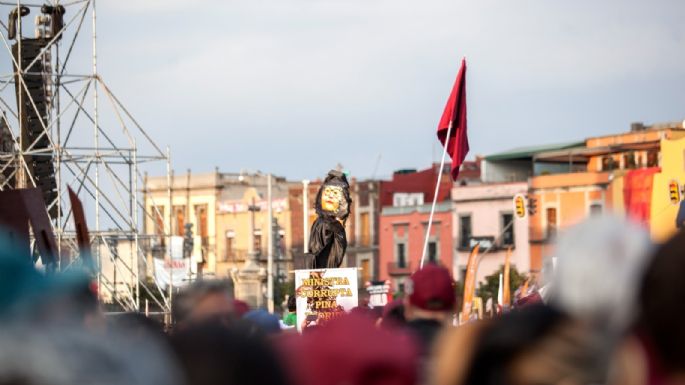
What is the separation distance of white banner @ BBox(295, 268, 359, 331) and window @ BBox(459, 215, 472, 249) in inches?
2924

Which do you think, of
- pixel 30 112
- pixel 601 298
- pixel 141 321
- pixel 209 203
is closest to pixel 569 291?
pixel 601 298

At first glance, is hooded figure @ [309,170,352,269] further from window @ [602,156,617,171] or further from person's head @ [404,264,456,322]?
window @ [602,156,617,171]

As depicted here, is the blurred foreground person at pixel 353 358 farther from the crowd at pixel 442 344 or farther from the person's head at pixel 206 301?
the person's head at pixel 206 301

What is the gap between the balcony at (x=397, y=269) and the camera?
96312 millimetres

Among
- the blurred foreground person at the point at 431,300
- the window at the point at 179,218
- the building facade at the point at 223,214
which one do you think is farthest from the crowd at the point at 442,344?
the window at the point at 179,218

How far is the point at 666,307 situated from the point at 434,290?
11.6 ft

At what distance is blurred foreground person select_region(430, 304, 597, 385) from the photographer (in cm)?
416

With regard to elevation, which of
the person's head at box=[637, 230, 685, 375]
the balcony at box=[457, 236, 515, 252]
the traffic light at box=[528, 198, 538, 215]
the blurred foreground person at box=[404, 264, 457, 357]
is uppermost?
the traffic light at box=[528, 198, 538, 215]

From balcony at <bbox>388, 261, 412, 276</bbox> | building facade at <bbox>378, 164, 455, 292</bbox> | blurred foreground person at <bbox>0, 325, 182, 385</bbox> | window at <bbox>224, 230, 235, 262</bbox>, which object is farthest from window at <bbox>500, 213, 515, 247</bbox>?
blurred foreground person at <bbox>0, 325, 182, 385</bbox>

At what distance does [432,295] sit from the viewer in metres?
7.36

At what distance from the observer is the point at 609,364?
413 centimetres

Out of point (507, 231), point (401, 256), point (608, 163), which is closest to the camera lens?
point (608, 163)

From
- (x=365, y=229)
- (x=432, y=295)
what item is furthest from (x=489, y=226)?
(x=432, y=295)

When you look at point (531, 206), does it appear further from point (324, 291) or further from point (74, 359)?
point (74, 359)
